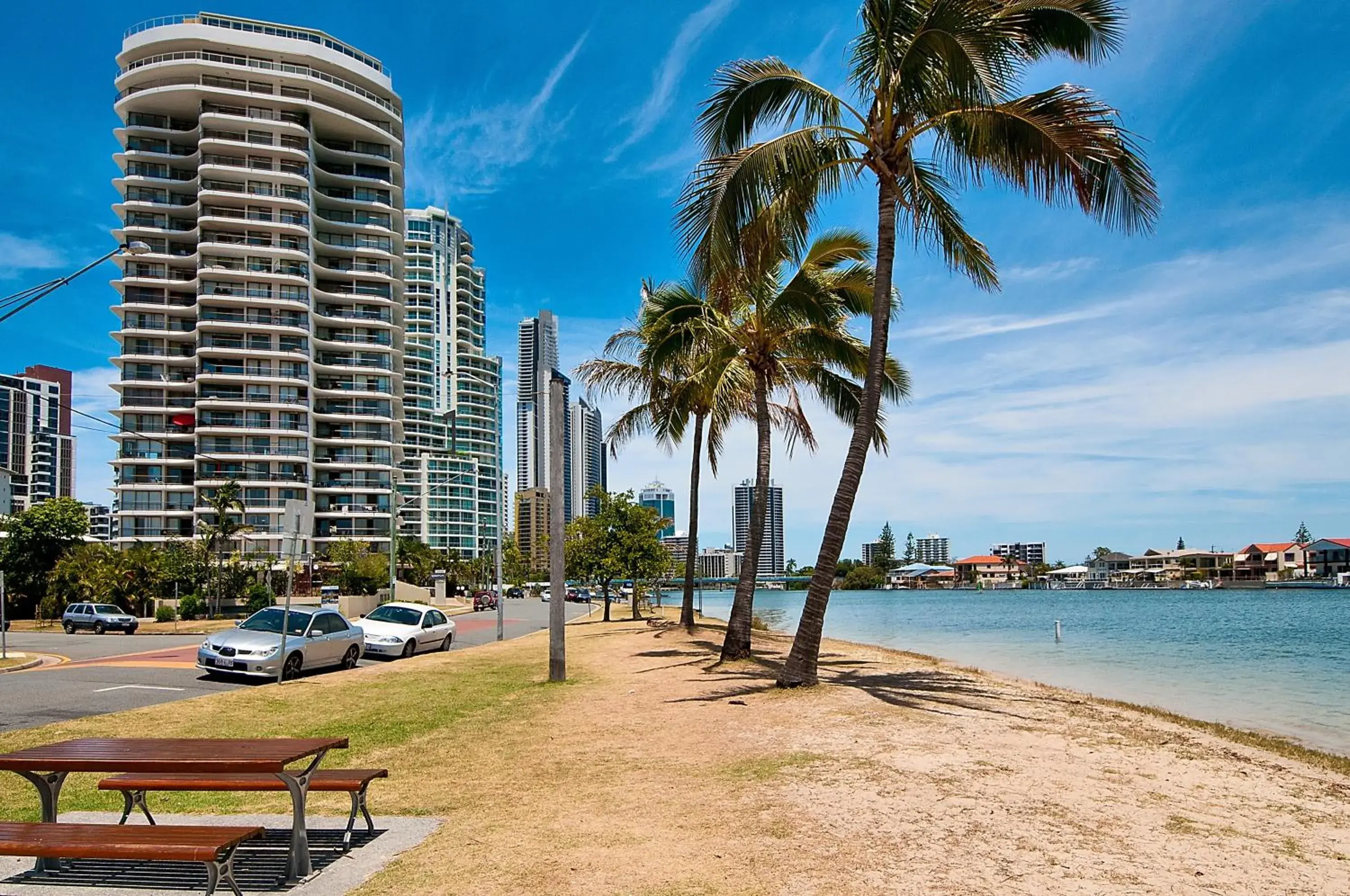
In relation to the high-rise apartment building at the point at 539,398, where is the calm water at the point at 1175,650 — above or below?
below

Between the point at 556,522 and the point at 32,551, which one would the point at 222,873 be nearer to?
the point at 556,522

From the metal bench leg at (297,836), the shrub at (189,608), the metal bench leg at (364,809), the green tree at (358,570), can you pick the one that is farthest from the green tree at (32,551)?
the metal bench leg at (297,836)

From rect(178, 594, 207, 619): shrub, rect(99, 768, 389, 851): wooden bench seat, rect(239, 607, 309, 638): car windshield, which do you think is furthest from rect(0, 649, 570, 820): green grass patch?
rect(178, 594, 207, 619): shrub

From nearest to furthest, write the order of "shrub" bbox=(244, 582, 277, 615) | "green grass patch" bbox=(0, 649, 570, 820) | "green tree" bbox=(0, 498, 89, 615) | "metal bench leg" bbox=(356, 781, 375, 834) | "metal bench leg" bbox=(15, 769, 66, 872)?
"metal bench leg" bbox=(15, 769, 66, 872)
"metal bench leg" bbox=(356, 781, 375, 834)
"green grass patch" bbox=(0, 649, 570, 820)
"shrub" bbox=(244, 582, 277, 615)
"green tree" bbox=(0, 498, 89, 615)

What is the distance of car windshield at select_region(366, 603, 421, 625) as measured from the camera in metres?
25.9

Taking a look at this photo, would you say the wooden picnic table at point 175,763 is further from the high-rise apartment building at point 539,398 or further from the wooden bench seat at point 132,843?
the high-rise apartment building at point 539,398

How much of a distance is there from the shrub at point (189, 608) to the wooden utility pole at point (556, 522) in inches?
1649

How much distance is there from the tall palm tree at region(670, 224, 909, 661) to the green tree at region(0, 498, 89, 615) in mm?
48179

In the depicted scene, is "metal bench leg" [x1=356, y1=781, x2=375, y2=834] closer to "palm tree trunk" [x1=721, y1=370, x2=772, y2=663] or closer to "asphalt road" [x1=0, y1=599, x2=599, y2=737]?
"asphalt road" [x1=0, y1=599, x2=599, y2=737]

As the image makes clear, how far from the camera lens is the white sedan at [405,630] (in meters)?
24.5

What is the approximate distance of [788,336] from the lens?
18797mm

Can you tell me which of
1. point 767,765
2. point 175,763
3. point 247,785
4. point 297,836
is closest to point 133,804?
point 247,785

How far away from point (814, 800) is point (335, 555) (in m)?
70.3

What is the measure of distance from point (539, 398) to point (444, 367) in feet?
428
